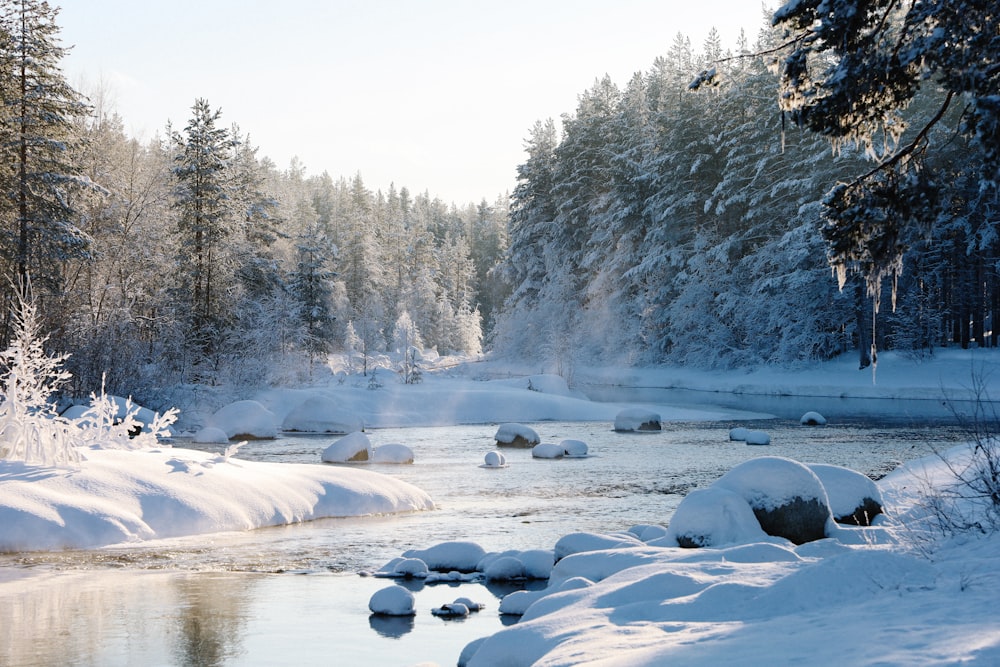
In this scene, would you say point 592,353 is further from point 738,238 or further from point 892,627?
point 892,627

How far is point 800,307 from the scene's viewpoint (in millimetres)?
47875

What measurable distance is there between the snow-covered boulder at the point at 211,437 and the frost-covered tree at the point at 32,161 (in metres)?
7.96

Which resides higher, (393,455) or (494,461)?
(393,455)

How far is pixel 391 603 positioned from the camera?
9.97m

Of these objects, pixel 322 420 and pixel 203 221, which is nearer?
pixel 322 420

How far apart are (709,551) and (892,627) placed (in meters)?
4.12

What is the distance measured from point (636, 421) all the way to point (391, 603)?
72.9 feet

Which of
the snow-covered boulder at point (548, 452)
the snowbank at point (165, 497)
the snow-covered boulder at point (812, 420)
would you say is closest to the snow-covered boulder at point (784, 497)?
the snowbank at point (165, 497)

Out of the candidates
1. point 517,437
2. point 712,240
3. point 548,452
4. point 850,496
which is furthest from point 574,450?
point 712,240

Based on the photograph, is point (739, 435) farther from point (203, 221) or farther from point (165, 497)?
point (203, 221)

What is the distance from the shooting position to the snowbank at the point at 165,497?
12875 mm

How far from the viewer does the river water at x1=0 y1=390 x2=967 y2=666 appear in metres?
8.55

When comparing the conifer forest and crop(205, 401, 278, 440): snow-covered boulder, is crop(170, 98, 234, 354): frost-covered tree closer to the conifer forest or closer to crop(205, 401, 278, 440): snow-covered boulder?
the conifer forest

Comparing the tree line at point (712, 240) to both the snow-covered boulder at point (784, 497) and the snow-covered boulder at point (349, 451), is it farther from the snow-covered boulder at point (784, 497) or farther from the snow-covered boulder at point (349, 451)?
the snow-covered boulder at point (784, 497)
